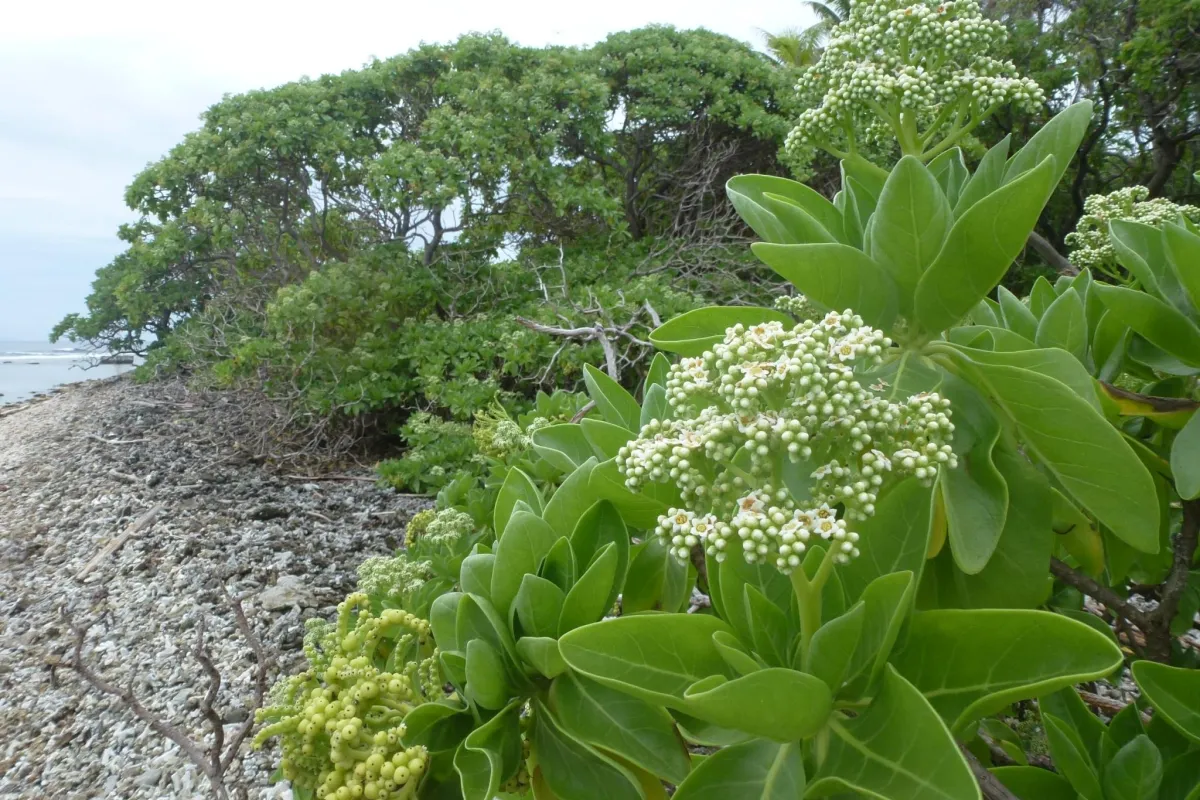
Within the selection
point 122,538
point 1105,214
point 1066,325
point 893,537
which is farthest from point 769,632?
point 122,538

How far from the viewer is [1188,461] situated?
2.86 feet

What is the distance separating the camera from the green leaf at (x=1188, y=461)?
0.83 metres

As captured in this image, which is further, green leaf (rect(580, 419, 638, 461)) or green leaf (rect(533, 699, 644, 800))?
green leaf (rect(580, 419, 638, 461))

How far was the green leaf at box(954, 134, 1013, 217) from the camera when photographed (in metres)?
0.98

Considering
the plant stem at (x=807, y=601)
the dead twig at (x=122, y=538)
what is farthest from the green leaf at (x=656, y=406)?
the dead twig at (x=122, y=538)

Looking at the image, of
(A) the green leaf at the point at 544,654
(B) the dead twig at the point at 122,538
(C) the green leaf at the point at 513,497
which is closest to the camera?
(A) the green leaf at the point at 544,654

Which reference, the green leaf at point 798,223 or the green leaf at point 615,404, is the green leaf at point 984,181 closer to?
the green leaf at point 798,223

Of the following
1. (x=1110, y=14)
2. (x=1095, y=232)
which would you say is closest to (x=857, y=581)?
(x=1095, y=232)

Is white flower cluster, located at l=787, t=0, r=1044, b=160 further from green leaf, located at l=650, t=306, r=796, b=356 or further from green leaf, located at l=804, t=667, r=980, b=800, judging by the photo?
green leaf, located at l=804, t=667, r=980, b=800

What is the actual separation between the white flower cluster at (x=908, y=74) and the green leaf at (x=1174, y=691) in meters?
0.93

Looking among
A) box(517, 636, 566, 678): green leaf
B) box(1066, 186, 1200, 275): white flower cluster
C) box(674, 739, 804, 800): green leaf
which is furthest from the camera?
box(1066, 186, 1200, 275): white flower cluster

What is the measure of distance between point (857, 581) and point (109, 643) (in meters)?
3.86

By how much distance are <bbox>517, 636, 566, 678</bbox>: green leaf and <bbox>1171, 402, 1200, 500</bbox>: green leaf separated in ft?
2.40

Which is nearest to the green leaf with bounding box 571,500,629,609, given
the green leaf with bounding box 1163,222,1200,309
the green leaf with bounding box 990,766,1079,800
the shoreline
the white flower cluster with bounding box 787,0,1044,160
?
the green leaf with bounding box 990,766,1079,800
